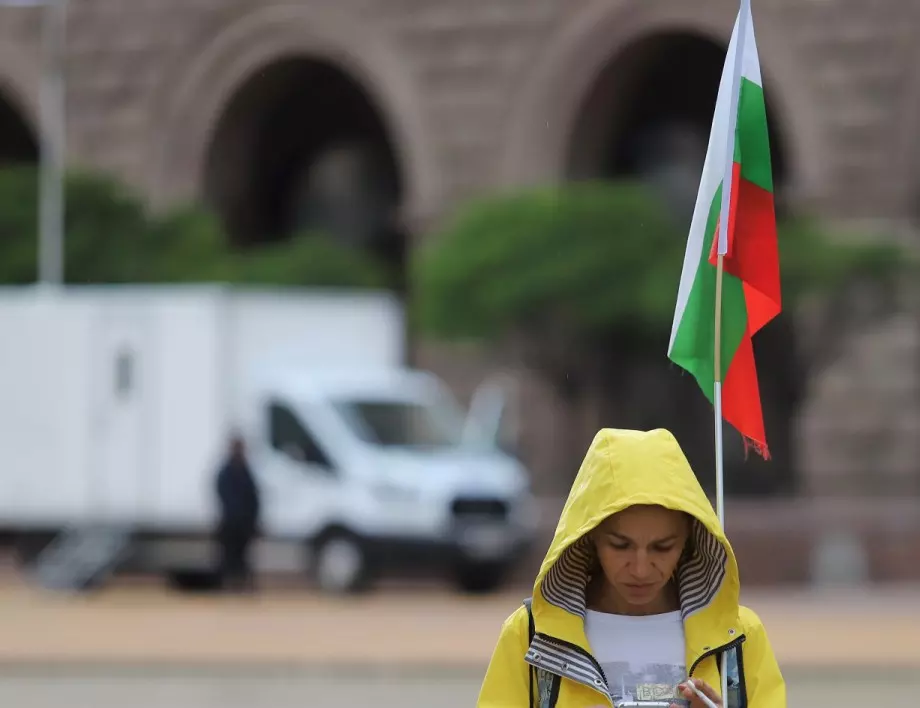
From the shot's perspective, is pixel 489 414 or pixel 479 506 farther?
pixel 489 414

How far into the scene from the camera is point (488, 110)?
32.8 meters

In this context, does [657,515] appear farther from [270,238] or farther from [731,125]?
[270,238]

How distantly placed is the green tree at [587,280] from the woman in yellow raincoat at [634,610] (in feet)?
58.4

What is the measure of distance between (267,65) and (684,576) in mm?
30962

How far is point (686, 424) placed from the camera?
3347 cm

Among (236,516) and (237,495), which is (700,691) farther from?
(236,516)

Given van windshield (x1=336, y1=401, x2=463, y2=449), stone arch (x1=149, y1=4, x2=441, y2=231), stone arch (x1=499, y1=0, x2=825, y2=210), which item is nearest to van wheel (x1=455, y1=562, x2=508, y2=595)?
van windshield (x1=336, y1=401, x2=463, y2=449)

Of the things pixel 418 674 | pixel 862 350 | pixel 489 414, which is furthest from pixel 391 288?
pixel 418 674

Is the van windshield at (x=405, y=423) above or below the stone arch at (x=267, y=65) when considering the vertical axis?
below

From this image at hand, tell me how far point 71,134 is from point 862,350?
14.1 meters

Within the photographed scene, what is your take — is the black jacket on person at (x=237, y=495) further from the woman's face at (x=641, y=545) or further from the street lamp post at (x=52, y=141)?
the woman's face at (x=641, y=545)

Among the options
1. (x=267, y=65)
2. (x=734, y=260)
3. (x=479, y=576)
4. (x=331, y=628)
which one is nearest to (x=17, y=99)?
(x=267, y=65)

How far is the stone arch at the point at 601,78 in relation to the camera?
30359 mm

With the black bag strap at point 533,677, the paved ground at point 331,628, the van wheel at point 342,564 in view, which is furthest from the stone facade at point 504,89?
the black bag strap at point 533,677
